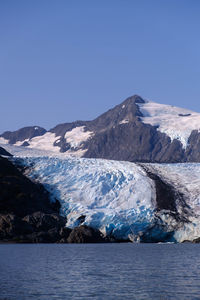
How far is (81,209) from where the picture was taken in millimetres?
59125

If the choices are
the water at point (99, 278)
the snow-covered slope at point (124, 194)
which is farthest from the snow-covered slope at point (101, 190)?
the water at point (99, 278)

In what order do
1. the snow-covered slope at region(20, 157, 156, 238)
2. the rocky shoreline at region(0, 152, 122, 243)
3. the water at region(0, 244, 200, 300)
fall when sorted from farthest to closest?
the snow-covered slope at region(20, 157, 156, 238), the rocky shoreline at region(0, 152, 122, 243), the water at region(0, 244, 200, 300)

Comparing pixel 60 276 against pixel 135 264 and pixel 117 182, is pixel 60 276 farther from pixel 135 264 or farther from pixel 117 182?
pixel 117 182

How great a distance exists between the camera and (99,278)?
24562 millimetres

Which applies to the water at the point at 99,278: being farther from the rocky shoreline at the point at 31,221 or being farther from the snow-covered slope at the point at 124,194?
the snow-covered slope at the point at 124,194

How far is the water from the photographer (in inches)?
794

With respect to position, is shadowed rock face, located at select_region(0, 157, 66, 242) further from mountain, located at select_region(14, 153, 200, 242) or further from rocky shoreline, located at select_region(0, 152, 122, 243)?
mountain, located at select_region(14, 153, 200, 242)

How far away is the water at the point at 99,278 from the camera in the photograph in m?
20.2

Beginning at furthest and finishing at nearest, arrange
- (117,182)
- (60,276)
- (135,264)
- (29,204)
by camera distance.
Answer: (117,182)
(29,204)
(135,264)
(60,276)

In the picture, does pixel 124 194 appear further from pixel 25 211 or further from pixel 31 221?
pixel 31 221

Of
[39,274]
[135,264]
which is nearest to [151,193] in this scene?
[135,264]

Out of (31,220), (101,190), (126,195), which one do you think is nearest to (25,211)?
(31,220)

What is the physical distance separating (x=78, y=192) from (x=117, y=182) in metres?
4.87

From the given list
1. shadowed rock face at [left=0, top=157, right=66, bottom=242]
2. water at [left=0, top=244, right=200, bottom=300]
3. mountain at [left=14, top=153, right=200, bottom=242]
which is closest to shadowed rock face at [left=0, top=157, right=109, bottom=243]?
shadowed rock face at [left=0, top=157, right=66, bottom=242]
